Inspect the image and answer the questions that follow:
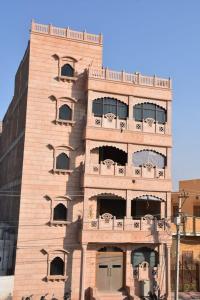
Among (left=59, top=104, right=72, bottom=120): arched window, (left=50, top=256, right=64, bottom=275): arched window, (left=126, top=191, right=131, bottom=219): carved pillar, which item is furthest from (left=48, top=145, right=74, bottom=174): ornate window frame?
(left=50, top=256, right=64, bottom=275): arched window

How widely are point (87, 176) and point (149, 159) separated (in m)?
5.15

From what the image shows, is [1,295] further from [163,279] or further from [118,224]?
[163,279]

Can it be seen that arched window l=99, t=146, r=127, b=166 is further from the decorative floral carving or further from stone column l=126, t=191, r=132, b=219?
the decorative floral carving

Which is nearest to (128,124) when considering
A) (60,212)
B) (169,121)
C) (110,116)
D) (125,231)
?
(110,116)

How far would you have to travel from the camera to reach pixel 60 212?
27781 mm

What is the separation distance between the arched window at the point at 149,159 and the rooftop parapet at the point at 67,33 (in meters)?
9.39

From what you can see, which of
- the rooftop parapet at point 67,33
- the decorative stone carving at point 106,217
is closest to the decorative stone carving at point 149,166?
the decorative stone carving at point 106,217

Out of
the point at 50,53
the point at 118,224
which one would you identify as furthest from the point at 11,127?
the point at 118,224

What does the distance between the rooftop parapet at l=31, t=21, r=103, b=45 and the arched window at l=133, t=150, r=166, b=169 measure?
370 inches

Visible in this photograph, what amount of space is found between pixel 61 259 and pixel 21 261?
2831 millimetres

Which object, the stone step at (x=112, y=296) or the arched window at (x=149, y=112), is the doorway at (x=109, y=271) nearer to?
the stone step at (x=112, y=296)

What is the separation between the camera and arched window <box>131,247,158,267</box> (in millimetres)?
28400

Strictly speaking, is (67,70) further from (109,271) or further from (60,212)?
(109,271)

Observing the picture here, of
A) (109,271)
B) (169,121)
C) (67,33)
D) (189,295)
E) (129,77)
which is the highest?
(67,33)
